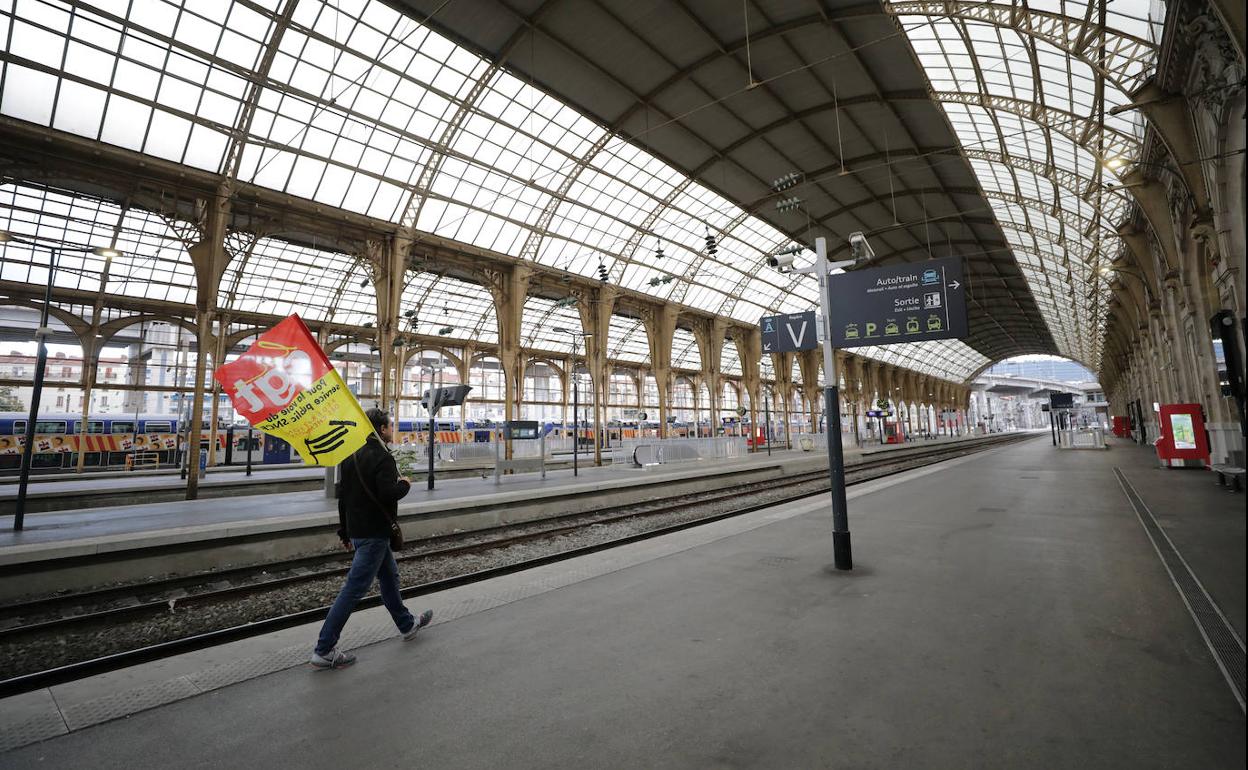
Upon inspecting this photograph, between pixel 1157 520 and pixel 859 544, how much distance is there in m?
5.11

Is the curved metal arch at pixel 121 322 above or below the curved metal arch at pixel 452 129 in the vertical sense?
below

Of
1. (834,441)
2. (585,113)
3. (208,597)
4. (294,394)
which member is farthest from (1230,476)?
(585,113)

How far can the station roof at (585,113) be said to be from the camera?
Result: 1705 cm

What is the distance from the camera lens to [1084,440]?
3516 cm

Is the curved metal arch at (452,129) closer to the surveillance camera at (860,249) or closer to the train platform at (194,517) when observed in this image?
the train platform at (194,517)

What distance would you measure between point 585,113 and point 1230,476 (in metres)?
24.9

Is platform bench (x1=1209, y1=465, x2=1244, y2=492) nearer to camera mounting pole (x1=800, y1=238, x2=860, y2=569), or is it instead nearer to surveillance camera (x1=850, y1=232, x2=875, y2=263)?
camera mounting pole (x1=800, y1=238, x2=860, y2=569)

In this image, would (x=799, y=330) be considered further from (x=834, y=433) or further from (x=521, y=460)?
(x=521, y=460)

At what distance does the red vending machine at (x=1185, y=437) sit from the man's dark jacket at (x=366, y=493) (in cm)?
2372

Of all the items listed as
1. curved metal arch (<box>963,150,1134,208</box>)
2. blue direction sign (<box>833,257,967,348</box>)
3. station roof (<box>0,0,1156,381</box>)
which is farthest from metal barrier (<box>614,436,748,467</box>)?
blue direction sign (<box>833,257,967,348</box>)

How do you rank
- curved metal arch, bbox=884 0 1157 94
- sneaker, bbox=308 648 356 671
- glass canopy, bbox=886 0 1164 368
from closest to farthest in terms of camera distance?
sneaker, bbox=308 648 356 671 → curved metal arch, bbox=884 0 1157 94 → glass canopy, bbox=886 0 1164 368

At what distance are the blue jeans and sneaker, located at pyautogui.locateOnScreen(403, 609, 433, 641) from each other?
1.5 inches

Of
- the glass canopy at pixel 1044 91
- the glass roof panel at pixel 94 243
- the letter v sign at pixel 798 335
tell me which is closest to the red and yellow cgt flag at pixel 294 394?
the letter v sign at pixel 798 335

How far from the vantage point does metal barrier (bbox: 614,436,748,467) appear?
2595 centimetres
